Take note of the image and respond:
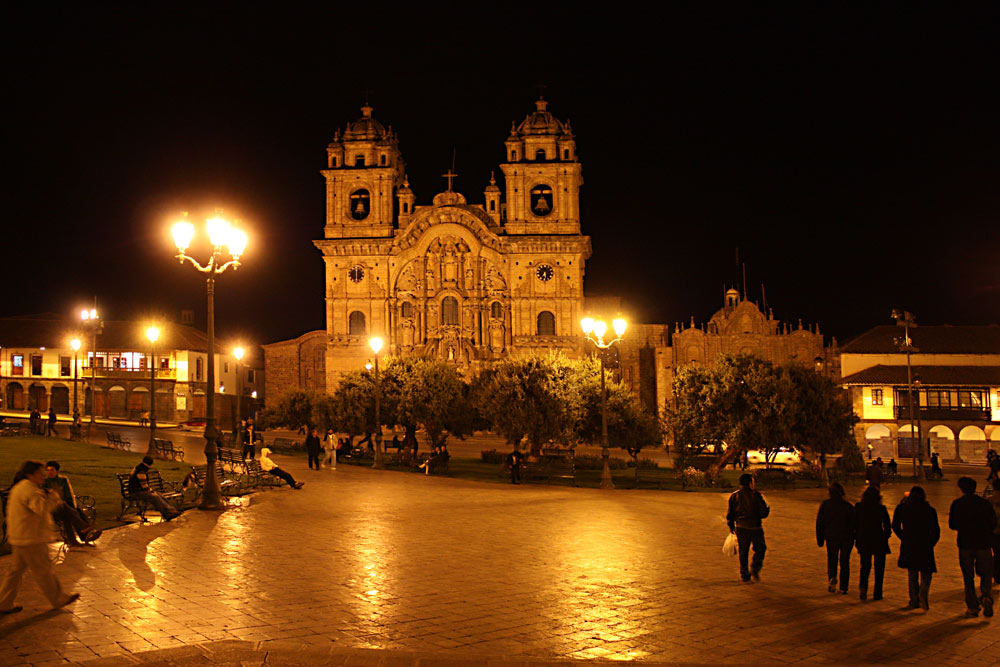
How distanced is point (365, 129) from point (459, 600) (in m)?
61.8

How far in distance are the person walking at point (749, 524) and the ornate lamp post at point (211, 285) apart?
997cm

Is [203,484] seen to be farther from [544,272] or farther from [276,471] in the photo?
[544,272]

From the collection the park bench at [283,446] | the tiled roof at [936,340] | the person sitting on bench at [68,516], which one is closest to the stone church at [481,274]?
the tiled roof at [936,340]

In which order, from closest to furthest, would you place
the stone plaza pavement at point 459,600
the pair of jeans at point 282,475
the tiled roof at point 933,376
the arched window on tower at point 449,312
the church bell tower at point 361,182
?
the stone plaza pavement at point 459,600, the pair of jeans at point 282,475, the tiled roof at point 933,376, the arched window on tower at point 449,312, the church bell tower at point 361,182

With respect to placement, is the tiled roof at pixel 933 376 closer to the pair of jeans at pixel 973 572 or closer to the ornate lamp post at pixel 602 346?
the ornate lamp post at pixel 602 346

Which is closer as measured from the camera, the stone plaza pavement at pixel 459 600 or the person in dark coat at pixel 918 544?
the stone plaza pavement at pixel 459 600

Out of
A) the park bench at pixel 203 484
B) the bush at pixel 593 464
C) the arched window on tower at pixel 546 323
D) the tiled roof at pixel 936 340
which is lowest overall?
the bush at pixel 593 464

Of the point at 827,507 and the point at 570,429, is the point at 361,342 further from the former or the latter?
the point at 827,507

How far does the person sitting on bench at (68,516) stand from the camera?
11.6 metres

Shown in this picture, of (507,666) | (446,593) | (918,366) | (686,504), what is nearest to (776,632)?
(507,666)

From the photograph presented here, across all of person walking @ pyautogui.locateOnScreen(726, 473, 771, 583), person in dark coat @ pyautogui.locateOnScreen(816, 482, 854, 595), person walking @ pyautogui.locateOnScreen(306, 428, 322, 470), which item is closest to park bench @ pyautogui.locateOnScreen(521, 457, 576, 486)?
person walking @ pyautogui.locateOnScreen(306, 428, 322, 470)

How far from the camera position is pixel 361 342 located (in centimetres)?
6444

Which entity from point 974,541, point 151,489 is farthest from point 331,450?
point 974,541

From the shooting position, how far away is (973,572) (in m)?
9.33
